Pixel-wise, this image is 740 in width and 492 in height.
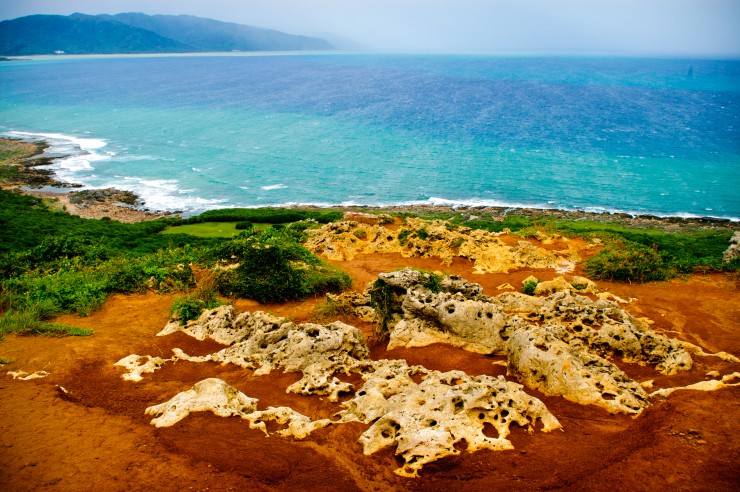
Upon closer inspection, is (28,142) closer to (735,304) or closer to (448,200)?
(448,200)

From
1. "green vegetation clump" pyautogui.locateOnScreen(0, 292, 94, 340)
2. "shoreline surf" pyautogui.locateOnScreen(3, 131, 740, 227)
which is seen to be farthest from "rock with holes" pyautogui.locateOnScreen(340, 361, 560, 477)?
"shoreline surf" pyautogui.locateOnScreen(3, 131, 740, 227)

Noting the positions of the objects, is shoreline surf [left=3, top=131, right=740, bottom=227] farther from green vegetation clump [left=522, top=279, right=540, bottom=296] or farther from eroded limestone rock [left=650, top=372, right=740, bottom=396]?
eroded limestone rock [left=650, top=372, right=740, bottom=396]

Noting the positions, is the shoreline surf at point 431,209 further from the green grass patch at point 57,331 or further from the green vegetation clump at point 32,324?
the green grass patch at point 57,331

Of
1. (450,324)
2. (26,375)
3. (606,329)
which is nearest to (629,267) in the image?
(606,329)

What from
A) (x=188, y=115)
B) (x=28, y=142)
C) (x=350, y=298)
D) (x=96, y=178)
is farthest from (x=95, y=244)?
(x=188, y=115)

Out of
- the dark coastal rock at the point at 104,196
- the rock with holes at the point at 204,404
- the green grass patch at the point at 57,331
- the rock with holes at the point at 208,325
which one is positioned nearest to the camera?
the rock with holes at the point at 204,404

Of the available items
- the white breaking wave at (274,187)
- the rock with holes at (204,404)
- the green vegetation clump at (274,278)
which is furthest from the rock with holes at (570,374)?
the white breaking wave at (274,187)
